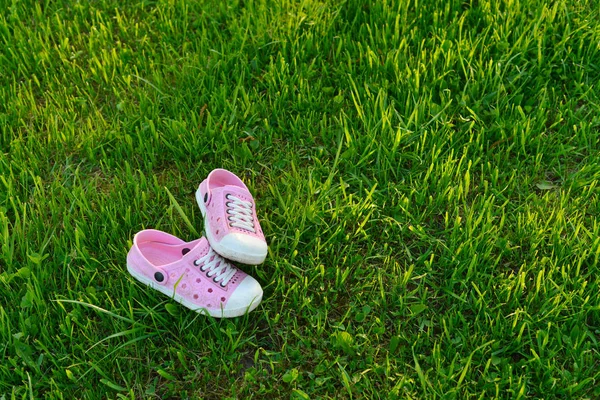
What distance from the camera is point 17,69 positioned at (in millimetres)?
3160

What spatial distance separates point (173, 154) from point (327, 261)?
2.93 feet

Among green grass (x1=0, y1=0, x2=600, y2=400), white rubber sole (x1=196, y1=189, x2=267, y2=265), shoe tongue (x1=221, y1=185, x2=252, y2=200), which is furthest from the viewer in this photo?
shoe tongue (x1=221, y1=185, x2=252, y2=200)

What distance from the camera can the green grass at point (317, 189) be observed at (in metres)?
2.23

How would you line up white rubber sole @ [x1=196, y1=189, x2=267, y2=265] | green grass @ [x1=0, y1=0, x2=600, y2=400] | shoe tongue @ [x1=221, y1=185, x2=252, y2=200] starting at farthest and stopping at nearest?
shoe tongue @ [x1=221, y1=185, x2=252, y2=200]
white rubber sole @ [x1=196, y1=189, x2=267, y2=265]
green grass @ [x1=0, y1=0, x2=600, y2=400]

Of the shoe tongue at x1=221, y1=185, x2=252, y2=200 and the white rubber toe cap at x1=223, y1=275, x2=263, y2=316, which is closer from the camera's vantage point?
the white rubber toe cap at x1=223, y1=275, x2=263, y2=316

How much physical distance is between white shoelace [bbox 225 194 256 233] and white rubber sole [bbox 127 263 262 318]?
29cm

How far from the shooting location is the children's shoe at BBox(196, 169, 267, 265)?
2334 millimetres

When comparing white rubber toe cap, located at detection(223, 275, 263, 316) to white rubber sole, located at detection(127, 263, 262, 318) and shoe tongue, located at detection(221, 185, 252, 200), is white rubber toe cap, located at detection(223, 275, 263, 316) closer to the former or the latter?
white rubber sole, located at detection(127, 263, 262, 318)

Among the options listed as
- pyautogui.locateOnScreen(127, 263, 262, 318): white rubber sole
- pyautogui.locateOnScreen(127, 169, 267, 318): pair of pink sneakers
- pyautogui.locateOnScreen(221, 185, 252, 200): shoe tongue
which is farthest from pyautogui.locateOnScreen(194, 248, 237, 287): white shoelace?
pyautogui.locateOnScreen(221, 185, 252, 200): shoe tongue

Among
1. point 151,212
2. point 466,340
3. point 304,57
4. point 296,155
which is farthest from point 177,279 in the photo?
point 304,57

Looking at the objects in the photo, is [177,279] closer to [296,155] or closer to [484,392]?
[296,155]

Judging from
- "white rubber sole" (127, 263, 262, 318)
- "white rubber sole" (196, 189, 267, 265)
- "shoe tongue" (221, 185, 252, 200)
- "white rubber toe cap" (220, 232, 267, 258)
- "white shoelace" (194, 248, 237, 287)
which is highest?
"shoe tongue" (221, 185, 252, 200)

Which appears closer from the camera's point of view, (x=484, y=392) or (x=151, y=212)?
(x=484, y=392)

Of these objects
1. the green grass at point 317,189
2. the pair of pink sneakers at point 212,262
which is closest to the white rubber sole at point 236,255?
the pair of pink sneakers at point 212,262
